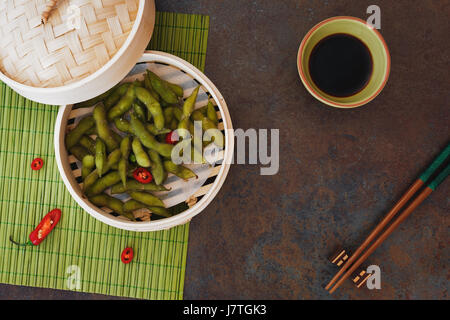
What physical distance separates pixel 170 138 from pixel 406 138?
820mm

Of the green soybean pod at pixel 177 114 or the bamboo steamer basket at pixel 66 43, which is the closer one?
the bamboo steamer basket at pixel 66 43

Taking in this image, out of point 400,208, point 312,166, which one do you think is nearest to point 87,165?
point 312,166

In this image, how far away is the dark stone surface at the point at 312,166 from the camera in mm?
1217

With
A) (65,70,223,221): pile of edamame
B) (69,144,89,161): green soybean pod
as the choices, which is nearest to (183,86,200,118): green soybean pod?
(65,70,223,221): pile of edamame

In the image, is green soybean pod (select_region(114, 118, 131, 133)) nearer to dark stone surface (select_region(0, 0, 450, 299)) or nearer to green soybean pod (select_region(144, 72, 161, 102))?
green soybean pod (select_region(144, 72, 161, 102))

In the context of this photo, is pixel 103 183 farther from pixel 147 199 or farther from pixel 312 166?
pixel 312 166

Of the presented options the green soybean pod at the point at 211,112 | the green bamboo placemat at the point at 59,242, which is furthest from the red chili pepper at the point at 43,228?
the green soybean pod at the point at 211,112

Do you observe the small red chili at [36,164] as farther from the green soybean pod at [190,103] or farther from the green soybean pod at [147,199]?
the green soybean pod at [190,103]

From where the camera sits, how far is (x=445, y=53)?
1216 mm

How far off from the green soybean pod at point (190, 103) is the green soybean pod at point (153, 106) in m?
0.07

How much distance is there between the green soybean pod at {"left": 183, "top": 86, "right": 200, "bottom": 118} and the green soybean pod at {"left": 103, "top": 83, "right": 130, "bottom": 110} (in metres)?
0.20

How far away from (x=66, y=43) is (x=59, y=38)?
21 millimetres
